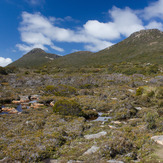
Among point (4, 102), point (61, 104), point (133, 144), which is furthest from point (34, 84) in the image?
point (133, 144)

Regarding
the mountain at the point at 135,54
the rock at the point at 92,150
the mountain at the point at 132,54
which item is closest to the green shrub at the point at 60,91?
the rock at the point at 92,150

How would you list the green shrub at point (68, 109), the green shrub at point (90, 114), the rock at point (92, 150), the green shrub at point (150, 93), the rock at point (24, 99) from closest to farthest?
1. the rock at point (92, 150)
2. the green shrub at point (68, 109)
3. the green shrub at point (90, 114)
4. the green shrub at point (150, 93)
5. the rock at point (24, 99)

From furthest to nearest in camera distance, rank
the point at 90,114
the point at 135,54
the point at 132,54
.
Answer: the point at 132,54 → the point at 135,54 → the point at 90,114

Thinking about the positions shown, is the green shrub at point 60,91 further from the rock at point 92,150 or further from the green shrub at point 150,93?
the rock at point 92,150

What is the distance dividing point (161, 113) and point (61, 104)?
28.4 ft

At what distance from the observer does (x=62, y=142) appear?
24.7ft

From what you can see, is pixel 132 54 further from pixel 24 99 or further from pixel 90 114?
pixel 90 114

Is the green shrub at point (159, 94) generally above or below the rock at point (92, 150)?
above

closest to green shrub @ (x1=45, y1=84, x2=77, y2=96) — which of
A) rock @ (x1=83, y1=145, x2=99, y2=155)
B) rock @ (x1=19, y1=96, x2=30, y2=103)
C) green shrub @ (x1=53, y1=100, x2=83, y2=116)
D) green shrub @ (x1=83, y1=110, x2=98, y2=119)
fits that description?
rock @ (x1=19, y1=96, x2=30, y2=103)

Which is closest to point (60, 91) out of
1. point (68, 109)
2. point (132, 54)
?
point (68, 109)

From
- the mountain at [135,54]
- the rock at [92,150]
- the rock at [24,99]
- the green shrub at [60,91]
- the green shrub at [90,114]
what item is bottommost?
the green shrub at [90,114]

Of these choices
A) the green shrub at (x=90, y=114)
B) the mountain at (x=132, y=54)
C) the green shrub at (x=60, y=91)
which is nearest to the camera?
the green shrub at (x=90, y=114)

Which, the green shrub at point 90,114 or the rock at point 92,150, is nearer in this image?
the rock at point 92,150

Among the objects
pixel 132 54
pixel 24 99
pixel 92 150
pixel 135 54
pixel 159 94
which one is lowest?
pixel 92 150
